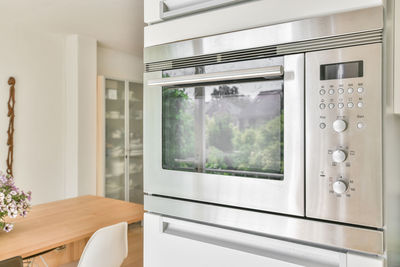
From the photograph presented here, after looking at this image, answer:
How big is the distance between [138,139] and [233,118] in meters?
4.10

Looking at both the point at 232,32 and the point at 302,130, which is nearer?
the point at 302,130

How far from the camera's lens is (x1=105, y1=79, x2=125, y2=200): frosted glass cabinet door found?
4.39 meters

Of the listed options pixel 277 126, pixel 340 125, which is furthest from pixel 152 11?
pixel 340 125

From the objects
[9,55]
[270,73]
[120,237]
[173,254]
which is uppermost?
[9,55]

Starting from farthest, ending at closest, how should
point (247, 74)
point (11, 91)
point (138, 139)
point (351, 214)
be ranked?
point (138, 139), point (11, 91), point (247, 74), point (351, 214)

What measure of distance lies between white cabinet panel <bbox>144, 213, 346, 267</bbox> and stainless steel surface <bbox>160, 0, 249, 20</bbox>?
604 mm

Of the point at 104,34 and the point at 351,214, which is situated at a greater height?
the point at 104,34

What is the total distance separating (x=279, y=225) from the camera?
0.76m

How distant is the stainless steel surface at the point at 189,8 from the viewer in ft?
2.79

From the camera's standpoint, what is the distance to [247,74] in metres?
0.77

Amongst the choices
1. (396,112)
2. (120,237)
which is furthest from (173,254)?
(120,237)

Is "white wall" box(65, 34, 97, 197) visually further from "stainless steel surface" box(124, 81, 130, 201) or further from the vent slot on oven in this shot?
the vent slot on oven

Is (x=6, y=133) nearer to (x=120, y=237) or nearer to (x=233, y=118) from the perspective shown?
(x=120, y=237)

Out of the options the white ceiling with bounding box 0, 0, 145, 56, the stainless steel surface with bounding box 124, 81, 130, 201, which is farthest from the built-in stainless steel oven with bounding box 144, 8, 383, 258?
the stainless steel surface with bounding box 124, 81, 130, 201
